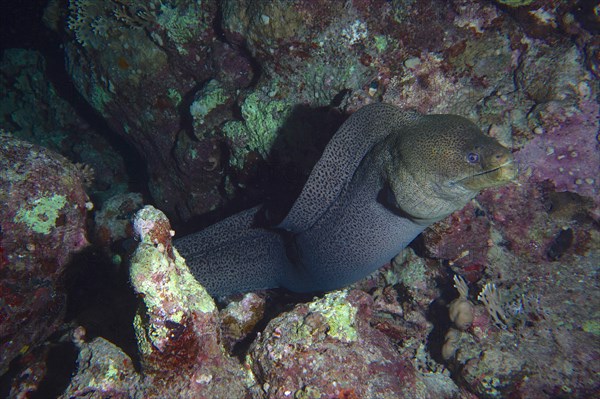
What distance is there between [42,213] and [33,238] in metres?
0.24

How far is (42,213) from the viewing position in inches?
124

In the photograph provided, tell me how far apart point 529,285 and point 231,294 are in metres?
3.49

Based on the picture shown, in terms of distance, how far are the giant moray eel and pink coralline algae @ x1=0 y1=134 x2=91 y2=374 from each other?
1230 mm

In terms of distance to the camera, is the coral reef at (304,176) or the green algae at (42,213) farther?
the green algae at (42,213)

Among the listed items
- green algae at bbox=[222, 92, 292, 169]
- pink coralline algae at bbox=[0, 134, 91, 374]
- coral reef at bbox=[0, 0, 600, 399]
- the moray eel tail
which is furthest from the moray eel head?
pink coralline algae at bbox=[0, 134, 91, 374]

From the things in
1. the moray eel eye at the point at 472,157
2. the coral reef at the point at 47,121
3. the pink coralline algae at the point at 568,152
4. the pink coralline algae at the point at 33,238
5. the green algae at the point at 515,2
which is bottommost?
the pink coralline algae at the point at 568,152

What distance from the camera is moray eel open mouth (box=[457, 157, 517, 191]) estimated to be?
2.64 m

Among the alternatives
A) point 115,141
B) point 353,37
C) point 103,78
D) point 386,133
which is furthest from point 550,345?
point 115,141

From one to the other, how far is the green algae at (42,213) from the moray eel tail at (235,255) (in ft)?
4.34

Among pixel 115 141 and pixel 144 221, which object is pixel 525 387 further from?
pixel 115 141

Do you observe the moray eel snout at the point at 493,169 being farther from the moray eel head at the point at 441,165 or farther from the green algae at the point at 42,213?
the green algae at the point at 42,213

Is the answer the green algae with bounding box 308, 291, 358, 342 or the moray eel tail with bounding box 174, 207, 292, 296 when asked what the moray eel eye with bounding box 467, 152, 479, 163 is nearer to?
the green algae with bounding box 308, 291, 358, 342

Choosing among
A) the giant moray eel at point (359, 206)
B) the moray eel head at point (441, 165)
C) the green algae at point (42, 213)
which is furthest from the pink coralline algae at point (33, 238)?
the moray eel head at point (441, 165)

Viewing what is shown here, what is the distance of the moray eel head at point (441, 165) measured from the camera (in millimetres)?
2713
